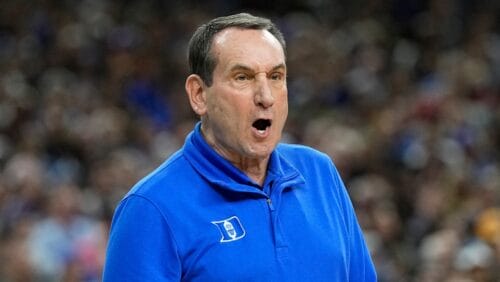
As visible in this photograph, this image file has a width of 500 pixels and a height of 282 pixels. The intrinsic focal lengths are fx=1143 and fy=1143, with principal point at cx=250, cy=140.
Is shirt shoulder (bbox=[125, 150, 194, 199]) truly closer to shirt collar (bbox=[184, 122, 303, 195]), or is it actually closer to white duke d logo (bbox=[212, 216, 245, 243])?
shirt collar (bbox=[184, 122, 303, 195])

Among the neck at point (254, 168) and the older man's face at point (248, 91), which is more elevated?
the older man's face at point (248, 91)

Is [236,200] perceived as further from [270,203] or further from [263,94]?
[263,94]

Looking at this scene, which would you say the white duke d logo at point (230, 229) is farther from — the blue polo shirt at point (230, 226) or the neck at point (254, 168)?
the neck at point (254, 168)

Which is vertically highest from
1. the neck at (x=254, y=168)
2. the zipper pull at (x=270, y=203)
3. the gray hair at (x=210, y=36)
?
the gray hair at (x=210, y=36)

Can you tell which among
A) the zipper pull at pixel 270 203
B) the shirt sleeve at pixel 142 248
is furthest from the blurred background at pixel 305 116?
the shirt sleeve at pixel 142 248

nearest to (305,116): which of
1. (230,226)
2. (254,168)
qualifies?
(254,168)

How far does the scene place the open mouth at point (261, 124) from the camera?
10.4 ft

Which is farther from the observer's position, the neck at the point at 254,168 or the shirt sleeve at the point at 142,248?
the neck at the point at 254,168

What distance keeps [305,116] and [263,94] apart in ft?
24.4

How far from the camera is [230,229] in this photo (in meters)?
3.06

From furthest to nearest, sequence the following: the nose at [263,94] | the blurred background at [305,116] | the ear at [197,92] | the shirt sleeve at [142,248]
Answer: the blurred background at [305,116], the ear at [197,92], the nose at [263,94], the shirt sleeve at [142,248]

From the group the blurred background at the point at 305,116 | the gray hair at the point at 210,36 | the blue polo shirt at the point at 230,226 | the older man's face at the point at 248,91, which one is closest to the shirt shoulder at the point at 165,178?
the blue polo shirt at the point at 230,226

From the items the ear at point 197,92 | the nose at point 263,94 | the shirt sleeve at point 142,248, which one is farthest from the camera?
the ear at point 197,92

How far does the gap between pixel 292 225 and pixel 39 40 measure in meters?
9.99
